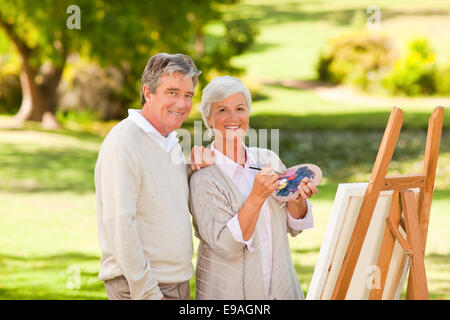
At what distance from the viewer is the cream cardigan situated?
3.21 m

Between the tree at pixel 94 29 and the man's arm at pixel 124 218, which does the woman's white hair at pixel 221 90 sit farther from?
the tree at pixel 94 29

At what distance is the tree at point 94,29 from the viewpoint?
17.7m

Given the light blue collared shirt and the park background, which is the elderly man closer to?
the light blue collared shirt

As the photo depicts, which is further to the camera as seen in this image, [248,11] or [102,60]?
[248,11]

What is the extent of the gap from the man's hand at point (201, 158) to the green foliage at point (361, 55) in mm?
29134

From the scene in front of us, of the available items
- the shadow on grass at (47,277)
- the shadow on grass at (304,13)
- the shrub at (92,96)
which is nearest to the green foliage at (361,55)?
the shrub at (92,96)

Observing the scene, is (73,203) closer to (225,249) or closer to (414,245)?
(225,249)

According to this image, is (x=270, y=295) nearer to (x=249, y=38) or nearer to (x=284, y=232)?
(x=284, y=232)

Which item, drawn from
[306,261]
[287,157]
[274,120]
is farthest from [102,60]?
[306,261]

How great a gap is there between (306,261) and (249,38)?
2675 cm

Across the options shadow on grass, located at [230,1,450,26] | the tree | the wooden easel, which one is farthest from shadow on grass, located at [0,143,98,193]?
shadow on grass, located at [230,1,450,26]

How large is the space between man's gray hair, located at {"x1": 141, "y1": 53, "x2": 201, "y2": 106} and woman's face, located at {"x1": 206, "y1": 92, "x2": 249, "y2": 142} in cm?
21

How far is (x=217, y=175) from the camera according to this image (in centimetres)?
329

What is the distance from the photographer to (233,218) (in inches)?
124
